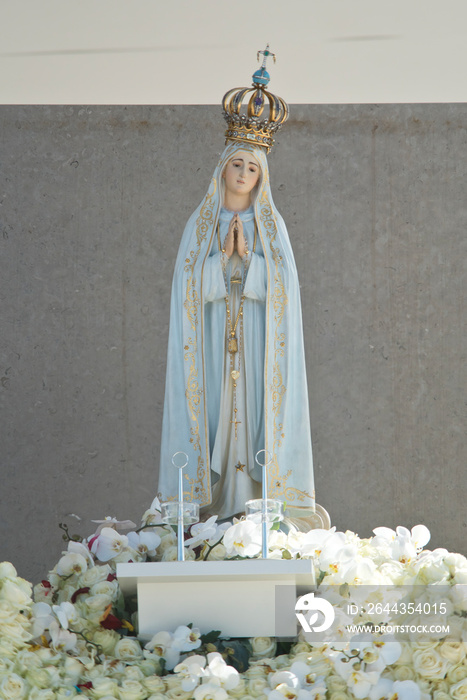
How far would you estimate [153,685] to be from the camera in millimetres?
2393

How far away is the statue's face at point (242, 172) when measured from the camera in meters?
4.30

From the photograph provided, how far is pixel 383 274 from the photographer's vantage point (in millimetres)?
6523

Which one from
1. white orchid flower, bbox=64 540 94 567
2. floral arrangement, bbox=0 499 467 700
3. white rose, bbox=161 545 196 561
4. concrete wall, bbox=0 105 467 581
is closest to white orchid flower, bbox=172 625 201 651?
floral arrangement, bbox=0 499 467 700

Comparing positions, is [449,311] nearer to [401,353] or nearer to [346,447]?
[401,353]

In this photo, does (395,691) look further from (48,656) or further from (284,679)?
(48,656)

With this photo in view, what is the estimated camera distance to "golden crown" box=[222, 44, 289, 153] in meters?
4.34

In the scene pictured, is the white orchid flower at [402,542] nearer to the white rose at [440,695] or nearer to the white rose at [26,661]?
the white rose at [440,695]

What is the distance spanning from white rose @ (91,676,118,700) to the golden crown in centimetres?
246

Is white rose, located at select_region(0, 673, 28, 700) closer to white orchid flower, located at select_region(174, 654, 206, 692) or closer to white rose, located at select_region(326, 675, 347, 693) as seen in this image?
white orchid flower, located at select_region(174, 654, 206, 692)

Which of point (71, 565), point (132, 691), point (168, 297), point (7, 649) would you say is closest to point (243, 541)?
point (71, 565)

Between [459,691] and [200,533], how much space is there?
33.6 inches

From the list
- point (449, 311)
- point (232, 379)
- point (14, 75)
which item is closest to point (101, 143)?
point (14, 75)

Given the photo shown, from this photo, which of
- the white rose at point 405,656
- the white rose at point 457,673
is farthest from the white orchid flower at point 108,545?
the white rose at point 457,673

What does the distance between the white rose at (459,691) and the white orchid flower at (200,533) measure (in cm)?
82
